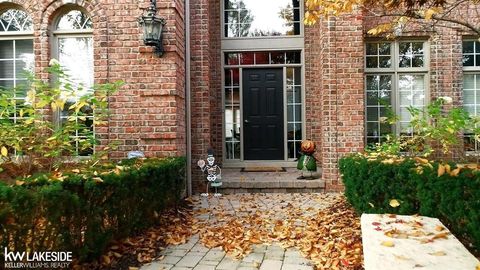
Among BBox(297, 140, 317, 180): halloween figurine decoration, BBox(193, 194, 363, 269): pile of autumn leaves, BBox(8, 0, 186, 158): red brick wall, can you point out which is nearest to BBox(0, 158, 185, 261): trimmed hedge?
BBox(193, 194, 363, 269): pile of autumn leaves

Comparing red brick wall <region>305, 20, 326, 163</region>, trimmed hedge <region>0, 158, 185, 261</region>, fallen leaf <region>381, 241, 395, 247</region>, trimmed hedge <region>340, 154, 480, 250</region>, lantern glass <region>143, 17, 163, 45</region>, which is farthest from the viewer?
red brick wall <region>305, 20, 326, 163</region>

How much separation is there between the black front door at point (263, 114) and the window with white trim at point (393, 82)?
1.96 m

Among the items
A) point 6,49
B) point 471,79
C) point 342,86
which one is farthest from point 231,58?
point 471,79

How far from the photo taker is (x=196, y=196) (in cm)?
598

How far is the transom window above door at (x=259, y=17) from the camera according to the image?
788cm

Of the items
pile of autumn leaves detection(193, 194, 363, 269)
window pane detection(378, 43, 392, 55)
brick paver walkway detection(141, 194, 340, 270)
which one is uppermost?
window pane detection(378, 43, 392, 55)

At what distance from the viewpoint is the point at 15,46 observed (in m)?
5.80

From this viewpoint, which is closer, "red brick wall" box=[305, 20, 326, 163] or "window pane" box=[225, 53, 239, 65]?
"red brick wall" box=[305, 20, 326, 163]

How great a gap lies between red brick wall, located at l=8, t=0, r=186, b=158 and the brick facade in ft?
0.05

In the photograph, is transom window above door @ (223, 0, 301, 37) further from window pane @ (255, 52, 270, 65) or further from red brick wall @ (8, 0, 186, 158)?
red brick wall @ (8, 0, 186, 158)

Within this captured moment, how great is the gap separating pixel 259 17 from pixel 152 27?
3666 millimetres

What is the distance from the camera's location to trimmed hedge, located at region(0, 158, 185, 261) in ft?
7.63

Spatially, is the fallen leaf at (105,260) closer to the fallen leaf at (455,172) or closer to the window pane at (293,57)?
the fallen leaf at (455,172)

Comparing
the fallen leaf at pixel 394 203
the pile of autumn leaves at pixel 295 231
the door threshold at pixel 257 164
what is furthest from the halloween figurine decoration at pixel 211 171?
the fallen leaf at pixel 394 203
